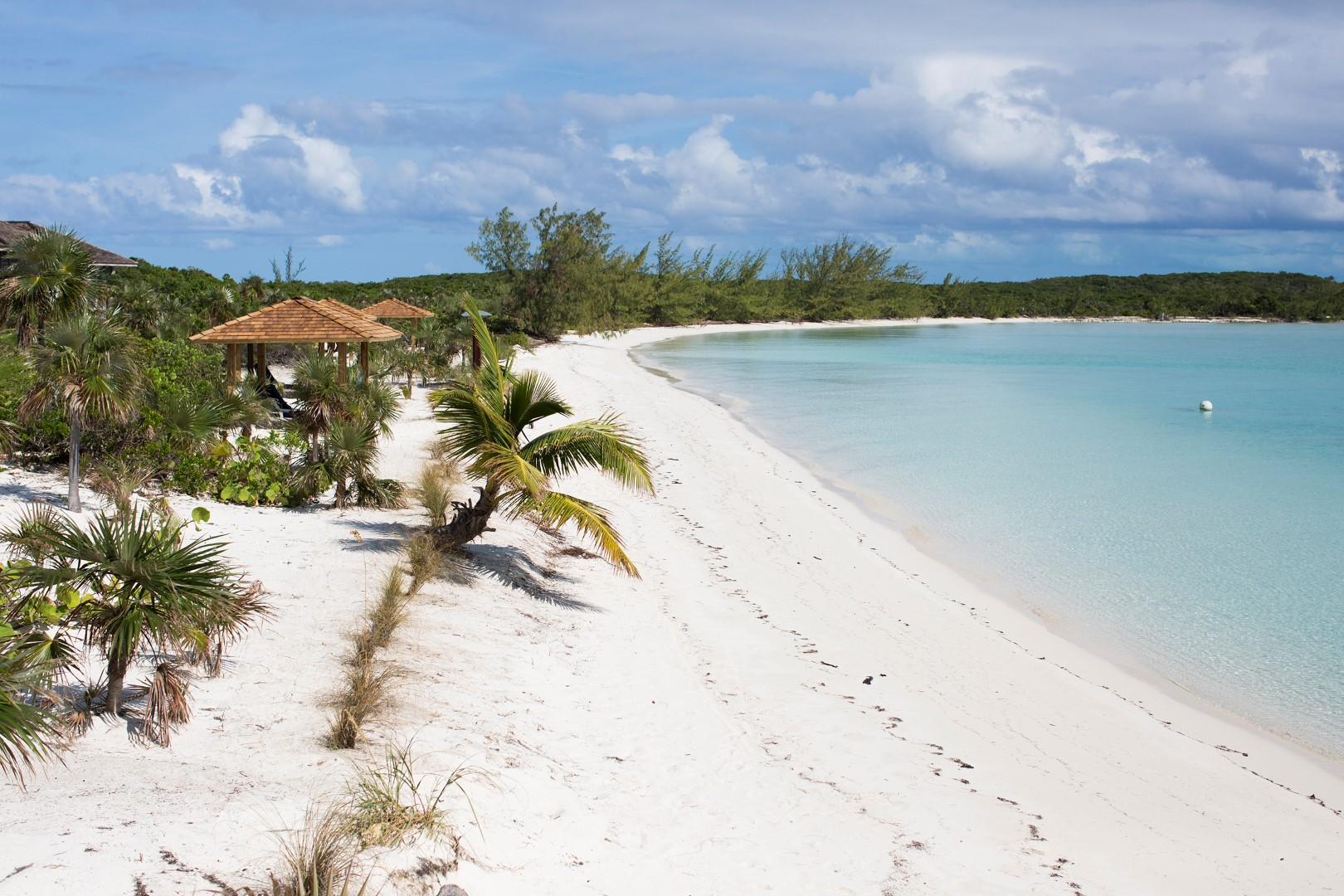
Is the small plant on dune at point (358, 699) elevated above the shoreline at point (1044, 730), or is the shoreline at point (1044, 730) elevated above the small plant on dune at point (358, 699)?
the small plant on dune at point (358, 699)

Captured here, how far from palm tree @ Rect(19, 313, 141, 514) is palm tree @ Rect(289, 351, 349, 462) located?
1.94 metres

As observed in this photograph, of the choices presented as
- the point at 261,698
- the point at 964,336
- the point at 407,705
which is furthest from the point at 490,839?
the point at 964,336

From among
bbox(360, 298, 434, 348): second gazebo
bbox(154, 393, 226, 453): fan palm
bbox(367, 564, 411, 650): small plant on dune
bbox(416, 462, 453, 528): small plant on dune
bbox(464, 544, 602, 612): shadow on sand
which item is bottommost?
bbox(464, 544, 602, 612): shadow on sand

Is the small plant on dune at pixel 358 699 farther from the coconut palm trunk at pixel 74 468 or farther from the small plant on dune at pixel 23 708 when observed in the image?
the coconut palm trunk at pixel 74 468

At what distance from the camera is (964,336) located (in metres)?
78.5

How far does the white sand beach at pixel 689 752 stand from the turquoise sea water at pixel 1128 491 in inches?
48.6

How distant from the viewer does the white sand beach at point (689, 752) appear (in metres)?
4.26

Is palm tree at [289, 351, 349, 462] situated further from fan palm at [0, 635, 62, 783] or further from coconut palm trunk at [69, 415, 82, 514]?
fan palm at [0, 635, 62, 783]

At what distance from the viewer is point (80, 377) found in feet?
28.0

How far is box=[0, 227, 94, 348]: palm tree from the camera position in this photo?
387 inches

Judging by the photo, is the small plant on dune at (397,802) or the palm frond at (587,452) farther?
the palm frond at (587,452)

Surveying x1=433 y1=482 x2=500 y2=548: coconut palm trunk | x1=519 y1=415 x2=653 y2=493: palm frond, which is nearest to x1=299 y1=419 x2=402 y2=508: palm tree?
x1=433 y1=482 x2=500 y2=548: coconut palm trunk

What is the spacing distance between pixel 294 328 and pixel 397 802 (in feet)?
38.4

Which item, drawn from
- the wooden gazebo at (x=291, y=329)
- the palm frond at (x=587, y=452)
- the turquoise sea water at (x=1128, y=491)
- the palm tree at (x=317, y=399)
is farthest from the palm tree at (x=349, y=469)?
the turquoise sea water at (x=1128, y=491)
